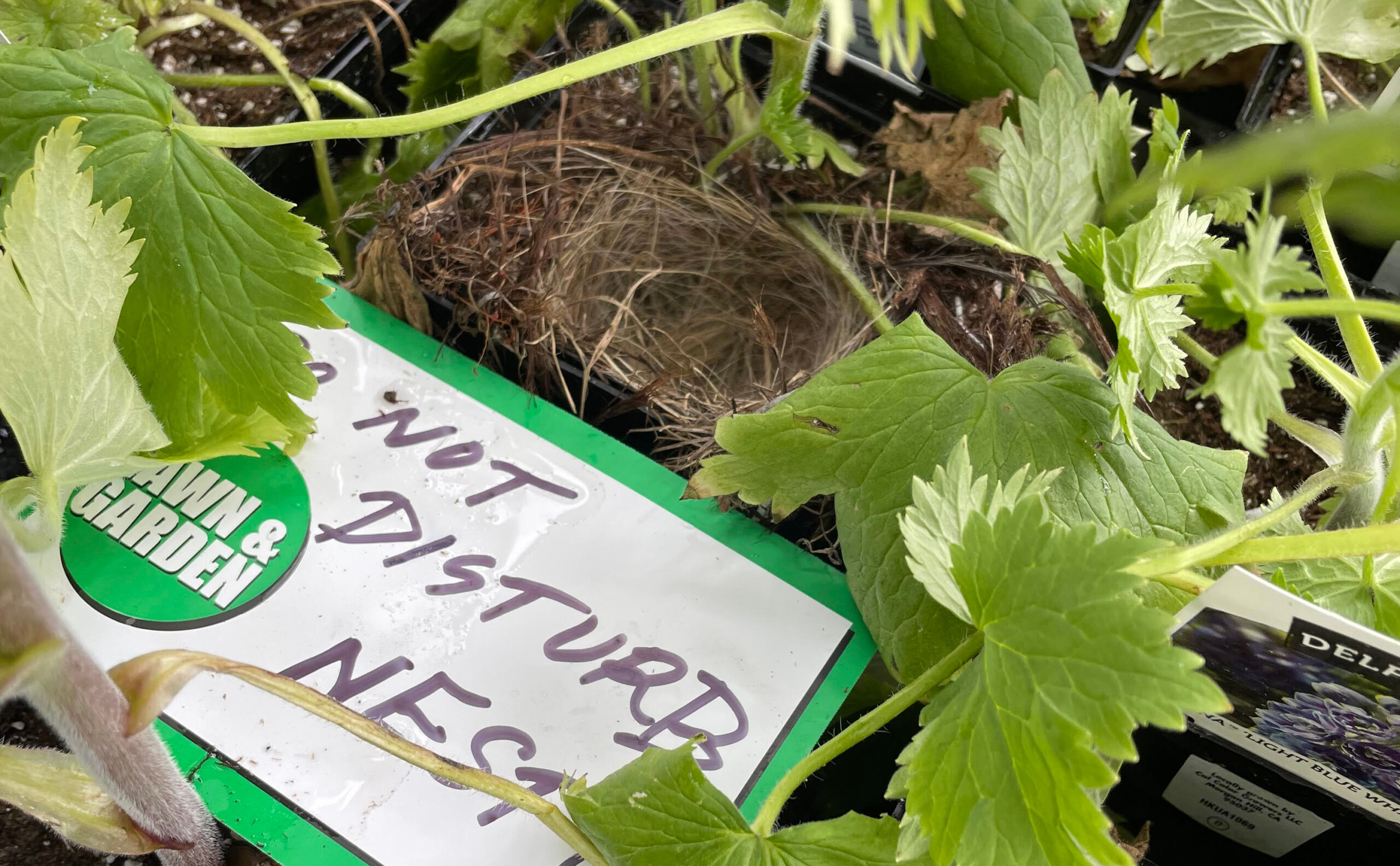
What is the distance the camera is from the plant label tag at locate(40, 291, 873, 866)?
0.52 meters

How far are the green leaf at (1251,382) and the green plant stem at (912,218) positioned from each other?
12.2 inches

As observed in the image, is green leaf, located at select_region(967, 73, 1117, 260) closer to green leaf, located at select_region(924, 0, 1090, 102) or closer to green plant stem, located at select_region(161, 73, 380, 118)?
green leaf, located at select_region(924, 0, 1090, 102)

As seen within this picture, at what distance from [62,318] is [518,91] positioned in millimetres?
256

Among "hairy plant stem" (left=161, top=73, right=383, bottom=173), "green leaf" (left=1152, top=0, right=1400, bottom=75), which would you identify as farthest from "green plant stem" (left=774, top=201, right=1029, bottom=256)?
"hairy plant stem" (left=161, top=73, right=383, bottom=173)

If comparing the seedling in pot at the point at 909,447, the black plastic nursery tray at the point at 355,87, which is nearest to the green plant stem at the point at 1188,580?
the seedling in pot at the point at 909,447

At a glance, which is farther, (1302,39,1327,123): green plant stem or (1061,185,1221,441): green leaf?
(1302,39,1327,123): green plant stem

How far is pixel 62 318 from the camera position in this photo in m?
0.44

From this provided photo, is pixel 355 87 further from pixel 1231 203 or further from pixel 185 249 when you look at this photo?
pixel 1231 203

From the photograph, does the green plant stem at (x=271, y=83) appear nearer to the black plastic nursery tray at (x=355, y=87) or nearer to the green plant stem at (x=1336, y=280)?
the black plastic nursery tray at (x=355, y=87)

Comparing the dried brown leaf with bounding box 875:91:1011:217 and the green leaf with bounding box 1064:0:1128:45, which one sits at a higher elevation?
the green leaf with bounding box 1064:0:1128:45

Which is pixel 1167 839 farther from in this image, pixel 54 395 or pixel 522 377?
pixel 54 395

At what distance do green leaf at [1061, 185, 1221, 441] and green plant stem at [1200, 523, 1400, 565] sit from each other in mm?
72

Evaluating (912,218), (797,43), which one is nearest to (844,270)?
(912,218)

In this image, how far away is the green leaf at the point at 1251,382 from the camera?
0.36m
